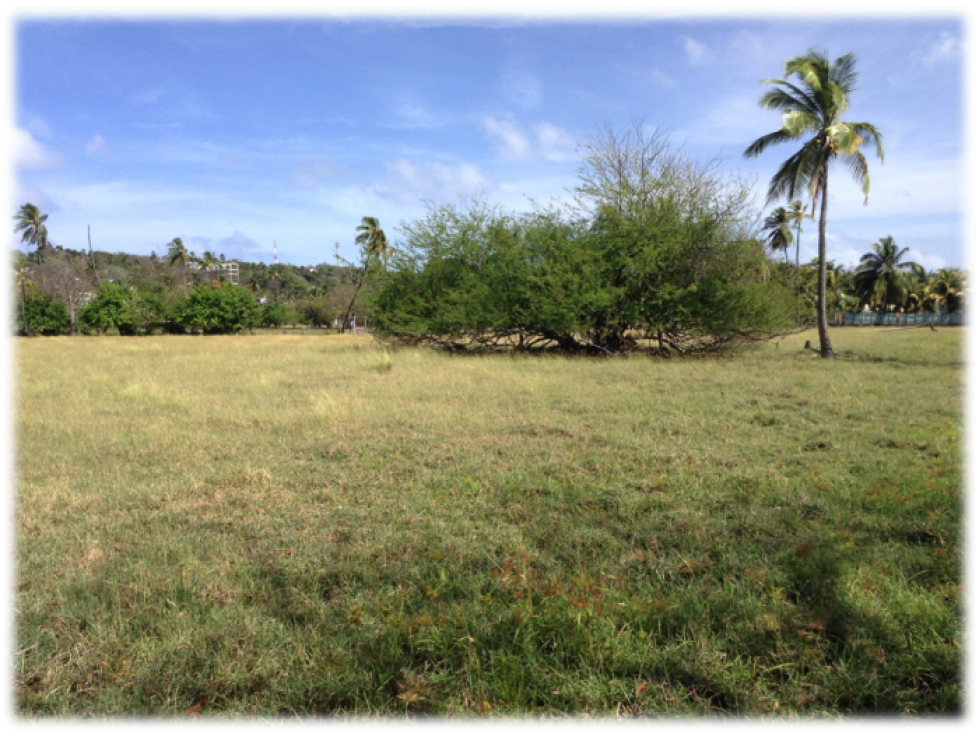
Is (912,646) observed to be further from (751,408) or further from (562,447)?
(751,408)

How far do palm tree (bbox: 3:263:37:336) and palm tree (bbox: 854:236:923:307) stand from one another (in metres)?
81.6

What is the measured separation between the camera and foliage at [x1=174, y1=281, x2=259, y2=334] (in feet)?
155

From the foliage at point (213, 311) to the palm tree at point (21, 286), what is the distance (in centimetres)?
1164

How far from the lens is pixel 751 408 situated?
8852mm

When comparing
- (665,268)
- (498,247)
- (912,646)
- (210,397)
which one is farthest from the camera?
(498,247)

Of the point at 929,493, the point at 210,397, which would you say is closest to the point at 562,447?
the point at 929,493

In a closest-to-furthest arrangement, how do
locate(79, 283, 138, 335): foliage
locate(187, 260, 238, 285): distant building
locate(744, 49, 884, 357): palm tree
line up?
locate(744, 49, 884, 357): palm tree < locate(79, 283, 138, 335): foliage < locate(187, 260, 238, 285): distant building

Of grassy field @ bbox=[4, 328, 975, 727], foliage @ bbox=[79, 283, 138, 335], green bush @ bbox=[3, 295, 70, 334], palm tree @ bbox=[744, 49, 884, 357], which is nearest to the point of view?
grassy field @ bbox=[4, 328, 975, 727]

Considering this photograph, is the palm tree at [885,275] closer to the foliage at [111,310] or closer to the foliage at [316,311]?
the foliage at [316,311]

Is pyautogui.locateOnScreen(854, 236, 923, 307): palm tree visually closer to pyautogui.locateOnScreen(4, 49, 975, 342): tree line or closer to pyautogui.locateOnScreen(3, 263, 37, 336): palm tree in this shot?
pyautogui.locateOnScreen(4, 49, 975, 342): tree line

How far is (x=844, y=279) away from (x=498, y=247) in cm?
6419

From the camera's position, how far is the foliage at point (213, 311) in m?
47.2

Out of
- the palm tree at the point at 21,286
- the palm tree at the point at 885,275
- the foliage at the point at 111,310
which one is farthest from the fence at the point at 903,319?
the palm tree at the point at 21,286

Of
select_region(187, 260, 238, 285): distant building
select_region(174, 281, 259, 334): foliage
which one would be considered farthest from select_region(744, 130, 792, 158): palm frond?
select_region(187, 260, 238, 285): distant building
